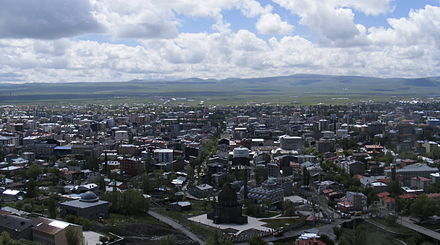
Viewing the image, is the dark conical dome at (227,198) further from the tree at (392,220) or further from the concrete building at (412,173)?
the concrete building at (412,173)

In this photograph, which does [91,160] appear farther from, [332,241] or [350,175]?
[332,241]

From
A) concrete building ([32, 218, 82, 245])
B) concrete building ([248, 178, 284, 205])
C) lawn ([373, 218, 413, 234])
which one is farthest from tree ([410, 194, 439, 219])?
concrete building ([32, 218, 82, 245])

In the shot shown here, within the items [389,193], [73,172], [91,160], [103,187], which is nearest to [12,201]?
[103,187]

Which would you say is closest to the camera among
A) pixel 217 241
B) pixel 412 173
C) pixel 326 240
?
pixel 217 241

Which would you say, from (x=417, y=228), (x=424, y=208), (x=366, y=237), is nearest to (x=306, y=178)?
(x=424, y=208)

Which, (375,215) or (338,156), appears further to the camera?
(338,156)

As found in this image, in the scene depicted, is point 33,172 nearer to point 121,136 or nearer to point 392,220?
point 392,220

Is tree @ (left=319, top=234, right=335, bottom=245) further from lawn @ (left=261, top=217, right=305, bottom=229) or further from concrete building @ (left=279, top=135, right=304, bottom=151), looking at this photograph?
concrete building @ (left=279, top=135, right=304, bottom=151)

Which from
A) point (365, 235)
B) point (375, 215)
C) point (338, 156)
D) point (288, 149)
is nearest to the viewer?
point (365, 235)
